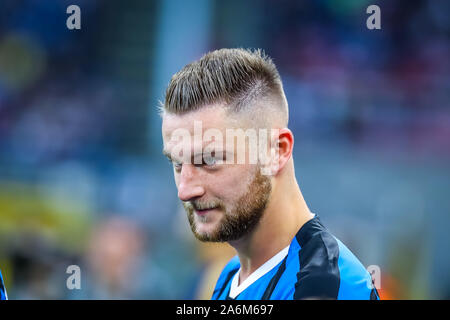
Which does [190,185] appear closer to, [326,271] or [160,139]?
[326,271]

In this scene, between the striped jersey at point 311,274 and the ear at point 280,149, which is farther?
the ear at point 280,149

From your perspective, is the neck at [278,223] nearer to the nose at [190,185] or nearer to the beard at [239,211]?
the beard at [239,211]

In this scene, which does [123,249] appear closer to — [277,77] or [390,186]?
[390,186]

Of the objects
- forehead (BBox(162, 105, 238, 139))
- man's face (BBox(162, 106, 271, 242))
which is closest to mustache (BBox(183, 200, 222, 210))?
man's face (BBox(162, 106, 271, 242))

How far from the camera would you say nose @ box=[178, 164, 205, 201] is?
2.04m

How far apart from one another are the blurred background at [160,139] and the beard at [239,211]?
355cm

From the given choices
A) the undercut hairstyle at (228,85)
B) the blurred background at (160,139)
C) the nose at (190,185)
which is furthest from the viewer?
the blurred background at (160,139)

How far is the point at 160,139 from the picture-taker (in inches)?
315

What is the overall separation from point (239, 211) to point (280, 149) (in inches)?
12.6

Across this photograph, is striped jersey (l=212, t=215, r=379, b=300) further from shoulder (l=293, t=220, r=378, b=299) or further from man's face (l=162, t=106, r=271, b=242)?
man's face (l=162, t=106, r=271, b=242)

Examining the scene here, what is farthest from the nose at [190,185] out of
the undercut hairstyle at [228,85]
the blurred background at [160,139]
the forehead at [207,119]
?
the blurred background at [160,139]

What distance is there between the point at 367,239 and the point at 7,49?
659 cm

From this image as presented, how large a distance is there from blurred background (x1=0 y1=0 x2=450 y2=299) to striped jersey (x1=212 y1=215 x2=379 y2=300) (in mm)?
3409

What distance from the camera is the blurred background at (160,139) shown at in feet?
21.7
